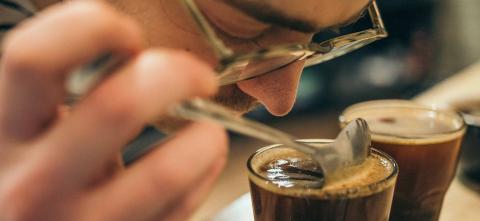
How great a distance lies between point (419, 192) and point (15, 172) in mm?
711

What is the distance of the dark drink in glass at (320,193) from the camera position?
0.62 meters

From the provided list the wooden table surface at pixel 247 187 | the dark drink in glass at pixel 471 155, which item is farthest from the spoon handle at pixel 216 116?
the dark drink in glass at pixel 471 155

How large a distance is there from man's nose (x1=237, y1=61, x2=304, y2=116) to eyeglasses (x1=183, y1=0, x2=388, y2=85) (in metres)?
0.02

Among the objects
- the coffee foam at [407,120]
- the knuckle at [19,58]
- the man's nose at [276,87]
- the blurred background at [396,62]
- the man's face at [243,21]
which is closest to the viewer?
the knuckle at [19,58]

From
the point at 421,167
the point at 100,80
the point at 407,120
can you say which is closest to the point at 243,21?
the point at 100,80

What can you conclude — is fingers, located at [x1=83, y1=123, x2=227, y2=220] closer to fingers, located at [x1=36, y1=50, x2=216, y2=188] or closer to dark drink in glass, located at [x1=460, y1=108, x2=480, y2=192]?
fingers, located at [x1=36, y1=50, x2=216, y2=188]

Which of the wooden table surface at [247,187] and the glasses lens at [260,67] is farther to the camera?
the wooden table surface at [247,187]

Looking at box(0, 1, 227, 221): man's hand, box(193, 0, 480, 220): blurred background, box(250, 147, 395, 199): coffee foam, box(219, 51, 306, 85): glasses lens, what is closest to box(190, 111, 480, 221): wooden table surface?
box(193, 0, 480, 220): blurred background

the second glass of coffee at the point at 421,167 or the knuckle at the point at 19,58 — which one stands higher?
the knuckle at the point at 19,58

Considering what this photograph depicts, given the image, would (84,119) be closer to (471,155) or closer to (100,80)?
(100,80)

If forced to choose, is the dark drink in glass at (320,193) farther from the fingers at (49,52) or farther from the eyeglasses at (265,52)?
the fingers at (49,52)

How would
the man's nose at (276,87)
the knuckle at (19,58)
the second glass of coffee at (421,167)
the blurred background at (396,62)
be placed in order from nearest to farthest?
1. the knuckle at (19,58)
2. the man's nose at (276,87)
3. the second glass of coffee at (421,167)
4. the blurred background at (396,62)

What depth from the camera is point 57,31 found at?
0.32 metres

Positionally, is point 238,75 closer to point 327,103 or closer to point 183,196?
point 183,196
